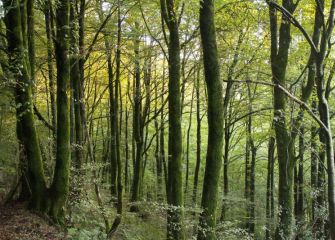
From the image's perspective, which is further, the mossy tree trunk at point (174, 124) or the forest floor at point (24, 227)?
the mossy tree trunk at point (174, 124)

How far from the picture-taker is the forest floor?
7329 mm

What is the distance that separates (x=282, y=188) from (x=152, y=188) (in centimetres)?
1764

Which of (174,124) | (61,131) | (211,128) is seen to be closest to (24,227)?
(61,131)

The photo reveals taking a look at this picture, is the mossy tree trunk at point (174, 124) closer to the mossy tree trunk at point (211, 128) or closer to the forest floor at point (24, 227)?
the mossy tree trunk at point (211, 128)

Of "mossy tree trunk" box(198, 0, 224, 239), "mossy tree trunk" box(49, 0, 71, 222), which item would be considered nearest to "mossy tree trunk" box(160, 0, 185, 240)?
"mossy tree trunk" box(198, 0, 224, 239)

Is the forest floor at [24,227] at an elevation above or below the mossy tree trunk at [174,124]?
below

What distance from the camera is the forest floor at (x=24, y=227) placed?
733 cm

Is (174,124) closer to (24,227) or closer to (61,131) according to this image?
(61,131)

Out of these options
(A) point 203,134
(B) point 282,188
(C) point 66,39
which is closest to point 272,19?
(B) point 282,188

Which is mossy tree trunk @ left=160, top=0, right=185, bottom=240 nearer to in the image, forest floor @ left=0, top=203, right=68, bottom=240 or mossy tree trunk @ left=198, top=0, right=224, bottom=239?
mossy tree trunk @ left=198, top=0, right=224, bottom=239

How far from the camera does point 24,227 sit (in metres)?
7.70

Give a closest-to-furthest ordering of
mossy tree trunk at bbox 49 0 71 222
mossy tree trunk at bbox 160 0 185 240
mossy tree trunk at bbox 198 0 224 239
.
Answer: mossy tree trunk at bbox 198 0 224 239 < mossy tree trunk at bbox 160 0 185 240 < mossy tree trunk at bbox 49 0 71 222

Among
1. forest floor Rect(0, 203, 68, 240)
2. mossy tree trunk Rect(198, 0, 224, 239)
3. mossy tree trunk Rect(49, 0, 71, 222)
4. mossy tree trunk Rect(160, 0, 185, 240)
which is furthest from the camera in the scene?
mossy tree trunk Rect(49, 0, 71, 222)

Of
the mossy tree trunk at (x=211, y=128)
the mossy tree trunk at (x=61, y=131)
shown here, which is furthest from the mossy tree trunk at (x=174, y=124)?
the mossy tree trunk at (x=61, y=131)
